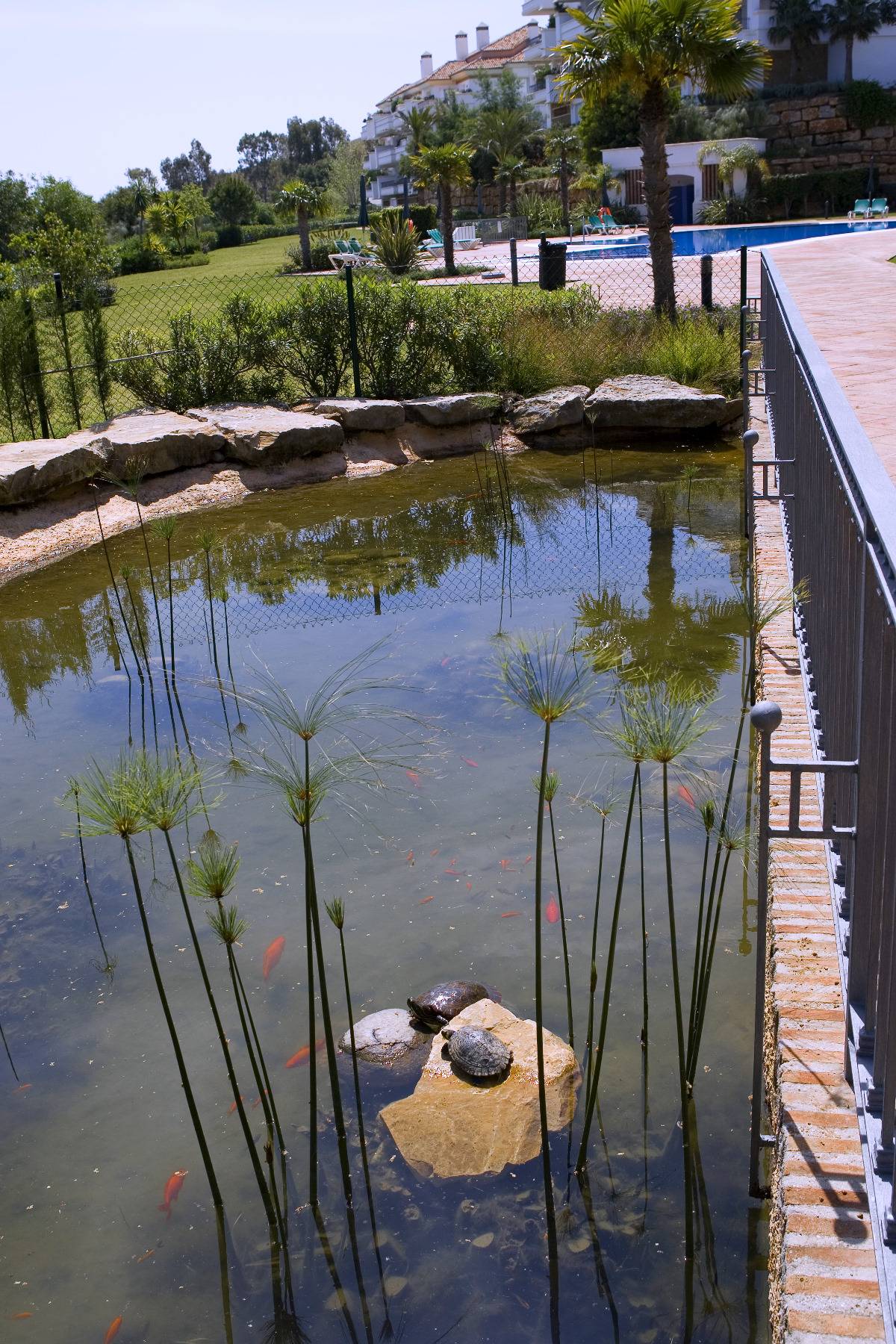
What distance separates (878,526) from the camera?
1.63 metres

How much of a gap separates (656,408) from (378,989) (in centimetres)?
788

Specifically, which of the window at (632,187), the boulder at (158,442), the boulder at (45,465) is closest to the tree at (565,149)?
the window at (632,187)

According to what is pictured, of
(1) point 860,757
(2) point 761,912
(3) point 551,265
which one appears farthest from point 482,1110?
(3) point 551,265

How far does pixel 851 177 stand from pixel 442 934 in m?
39.7

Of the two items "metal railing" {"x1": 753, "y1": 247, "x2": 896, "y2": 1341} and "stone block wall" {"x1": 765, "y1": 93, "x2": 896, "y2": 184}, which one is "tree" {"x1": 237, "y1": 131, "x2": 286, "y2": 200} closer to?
"stone block wall" {"x1": 765, "y1": 93, "x2": 896, "y2": 184}

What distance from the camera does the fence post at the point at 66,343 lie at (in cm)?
1041

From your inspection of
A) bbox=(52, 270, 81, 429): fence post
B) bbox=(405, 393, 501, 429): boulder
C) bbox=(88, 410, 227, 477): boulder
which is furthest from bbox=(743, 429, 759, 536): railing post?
bbox=(52, 270, 81, 429): fence post

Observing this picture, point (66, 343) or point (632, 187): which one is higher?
point (632, 187)

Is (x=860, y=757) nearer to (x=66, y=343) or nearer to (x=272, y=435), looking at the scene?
(x=272, y=435)

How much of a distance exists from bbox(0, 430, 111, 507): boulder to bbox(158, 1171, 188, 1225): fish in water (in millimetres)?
6348

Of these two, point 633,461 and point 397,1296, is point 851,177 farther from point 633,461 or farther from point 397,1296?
point 397,1296

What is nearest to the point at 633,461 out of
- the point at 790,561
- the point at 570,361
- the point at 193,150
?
the point at 570,361

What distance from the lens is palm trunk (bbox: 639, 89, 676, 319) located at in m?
13.5

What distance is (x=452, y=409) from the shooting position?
10977 millimetres
